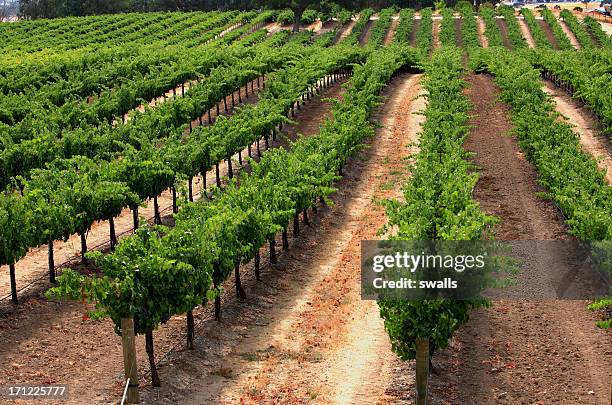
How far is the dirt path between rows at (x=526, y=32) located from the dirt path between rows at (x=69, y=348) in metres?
96.7

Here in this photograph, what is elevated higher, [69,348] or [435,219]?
[435,219]

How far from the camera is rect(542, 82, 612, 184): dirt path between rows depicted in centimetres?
5044

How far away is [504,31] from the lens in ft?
411

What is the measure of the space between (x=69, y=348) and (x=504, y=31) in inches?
4265

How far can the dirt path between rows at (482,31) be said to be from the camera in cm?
11752

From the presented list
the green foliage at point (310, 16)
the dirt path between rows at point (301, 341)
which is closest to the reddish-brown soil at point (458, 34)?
the green foliage at point (310, 16)

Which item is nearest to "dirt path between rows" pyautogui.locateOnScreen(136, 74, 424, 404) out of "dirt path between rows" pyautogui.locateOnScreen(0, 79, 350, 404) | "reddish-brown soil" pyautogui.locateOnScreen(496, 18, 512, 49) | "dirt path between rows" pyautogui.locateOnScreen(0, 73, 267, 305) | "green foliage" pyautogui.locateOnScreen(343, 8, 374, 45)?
"dirt path between rows" pyautogui.locateOnScreen(0, 79, 350, 404)

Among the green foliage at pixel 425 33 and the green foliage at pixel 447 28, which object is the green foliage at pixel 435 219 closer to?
the green foliage at pixel 425 33

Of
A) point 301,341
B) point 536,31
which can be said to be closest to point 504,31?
point 536,31

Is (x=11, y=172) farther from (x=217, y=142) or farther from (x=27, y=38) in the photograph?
(x=27, y=38)

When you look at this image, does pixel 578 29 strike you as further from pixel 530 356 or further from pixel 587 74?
pixel 530 356

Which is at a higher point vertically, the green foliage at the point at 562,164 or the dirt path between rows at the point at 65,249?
the green foliage at the point at 562,164

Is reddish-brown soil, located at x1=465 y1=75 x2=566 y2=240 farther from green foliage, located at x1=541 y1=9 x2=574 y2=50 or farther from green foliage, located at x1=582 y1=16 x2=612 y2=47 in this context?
green foliage, located at x1=582 y1=16 x2=612 y2=47

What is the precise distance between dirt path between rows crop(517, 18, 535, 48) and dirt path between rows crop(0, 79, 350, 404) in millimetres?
96732
